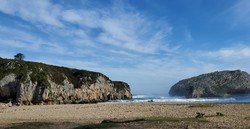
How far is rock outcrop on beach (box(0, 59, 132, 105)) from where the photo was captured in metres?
61.9

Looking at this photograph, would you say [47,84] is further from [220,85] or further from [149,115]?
[220,85]

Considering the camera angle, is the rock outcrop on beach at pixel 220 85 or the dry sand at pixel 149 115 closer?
the dry sand at pixel 149 115

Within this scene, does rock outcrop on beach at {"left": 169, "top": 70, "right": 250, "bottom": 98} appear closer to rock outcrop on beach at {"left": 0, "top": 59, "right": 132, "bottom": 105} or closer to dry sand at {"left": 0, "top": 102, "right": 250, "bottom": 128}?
rock outcrop on beach at {"left": 0, "top": 59, "right": 132, "bottom": 105}

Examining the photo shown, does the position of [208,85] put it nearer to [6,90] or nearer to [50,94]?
[50,94]

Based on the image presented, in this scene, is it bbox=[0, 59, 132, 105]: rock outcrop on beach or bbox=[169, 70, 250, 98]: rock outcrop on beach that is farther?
bbox=[169, 70, 250, 98]: rock outcrop on beach

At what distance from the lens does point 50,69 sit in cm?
7606

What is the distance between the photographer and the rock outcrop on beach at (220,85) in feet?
331

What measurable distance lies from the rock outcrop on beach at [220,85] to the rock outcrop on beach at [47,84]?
29.0 meters

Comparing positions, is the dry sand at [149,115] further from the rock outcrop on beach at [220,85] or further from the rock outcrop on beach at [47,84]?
the rock outcrop on beach at [220,85]

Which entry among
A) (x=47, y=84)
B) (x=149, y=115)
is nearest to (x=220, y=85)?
(x=47, y=84)

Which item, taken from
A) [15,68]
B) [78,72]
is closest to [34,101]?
[15,68]

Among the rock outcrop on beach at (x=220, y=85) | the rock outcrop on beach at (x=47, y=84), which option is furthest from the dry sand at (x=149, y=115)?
the rock outcrop on beach at (x=220, y=85)

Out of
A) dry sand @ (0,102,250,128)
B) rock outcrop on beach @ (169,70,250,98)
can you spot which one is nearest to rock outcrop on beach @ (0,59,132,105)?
dry sand @ (0,102,250,128)

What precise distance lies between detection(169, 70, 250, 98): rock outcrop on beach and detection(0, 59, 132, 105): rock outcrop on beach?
95.3 feet
